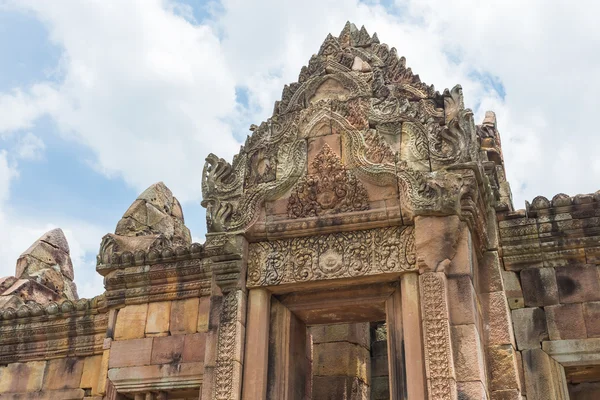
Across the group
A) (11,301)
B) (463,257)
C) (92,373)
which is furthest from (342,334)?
(11,301)

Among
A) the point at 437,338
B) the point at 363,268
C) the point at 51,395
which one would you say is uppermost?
the point at 363,268

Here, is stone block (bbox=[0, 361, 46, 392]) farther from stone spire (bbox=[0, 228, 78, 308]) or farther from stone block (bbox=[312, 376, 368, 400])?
stone block (bbox=[312, 376, 368, 400])

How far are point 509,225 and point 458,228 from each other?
163 cm

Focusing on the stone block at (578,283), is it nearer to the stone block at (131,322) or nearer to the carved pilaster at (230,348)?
the carved pilaster at (230,348)

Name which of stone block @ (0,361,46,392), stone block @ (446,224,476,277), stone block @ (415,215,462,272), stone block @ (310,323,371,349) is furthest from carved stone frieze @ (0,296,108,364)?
stone block @ (446,224,476,277)

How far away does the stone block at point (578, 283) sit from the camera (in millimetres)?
8500

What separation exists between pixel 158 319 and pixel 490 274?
4.60m

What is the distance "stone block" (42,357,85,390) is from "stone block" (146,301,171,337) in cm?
163

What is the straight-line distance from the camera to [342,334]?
10633mm

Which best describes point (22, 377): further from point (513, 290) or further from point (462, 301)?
point (513, 290)

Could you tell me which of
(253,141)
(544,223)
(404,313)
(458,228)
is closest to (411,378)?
(404,313)

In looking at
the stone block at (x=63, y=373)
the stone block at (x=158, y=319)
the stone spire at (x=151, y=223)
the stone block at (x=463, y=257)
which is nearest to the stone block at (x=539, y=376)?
the stone block at (x=463, y=257)

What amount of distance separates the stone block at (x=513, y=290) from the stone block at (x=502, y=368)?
800mm

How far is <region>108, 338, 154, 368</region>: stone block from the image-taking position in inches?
380
